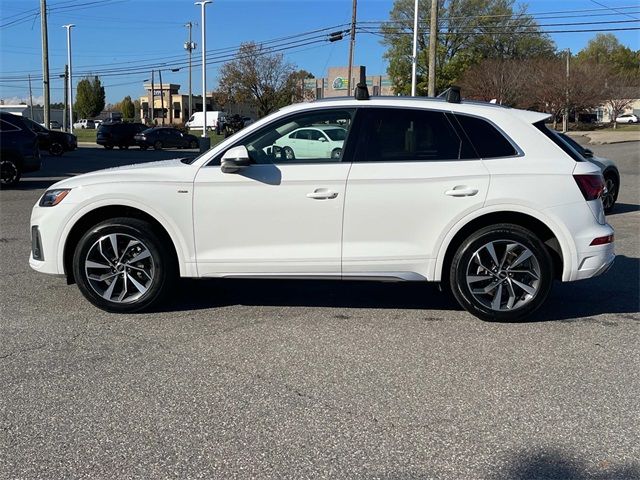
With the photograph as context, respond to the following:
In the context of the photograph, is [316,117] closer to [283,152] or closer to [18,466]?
[283,152]

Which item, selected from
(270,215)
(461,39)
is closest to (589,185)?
(270,215)

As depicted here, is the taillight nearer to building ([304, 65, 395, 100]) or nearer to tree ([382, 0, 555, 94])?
tree ([382, 0, 555, 94])

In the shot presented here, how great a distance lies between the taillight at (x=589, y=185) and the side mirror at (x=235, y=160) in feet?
8.70

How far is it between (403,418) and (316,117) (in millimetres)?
2771

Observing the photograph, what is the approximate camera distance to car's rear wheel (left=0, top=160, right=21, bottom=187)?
48.7 ft

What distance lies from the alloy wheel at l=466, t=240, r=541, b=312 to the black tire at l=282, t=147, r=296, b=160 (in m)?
1.69

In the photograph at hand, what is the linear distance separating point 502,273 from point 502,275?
17 mm

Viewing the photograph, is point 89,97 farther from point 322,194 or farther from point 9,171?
point 322,194

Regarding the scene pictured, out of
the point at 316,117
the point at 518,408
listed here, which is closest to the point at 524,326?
the point at 518,408

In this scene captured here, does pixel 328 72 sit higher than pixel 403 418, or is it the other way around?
pixel 328 72

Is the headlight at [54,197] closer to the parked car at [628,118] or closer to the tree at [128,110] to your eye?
the parked car at [628,118]

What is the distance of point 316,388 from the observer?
4023 mm

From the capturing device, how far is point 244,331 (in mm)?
5113

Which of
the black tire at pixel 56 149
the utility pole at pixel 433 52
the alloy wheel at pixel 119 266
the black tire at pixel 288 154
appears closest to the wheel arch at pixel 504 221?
the black tire at pixel 288 154
